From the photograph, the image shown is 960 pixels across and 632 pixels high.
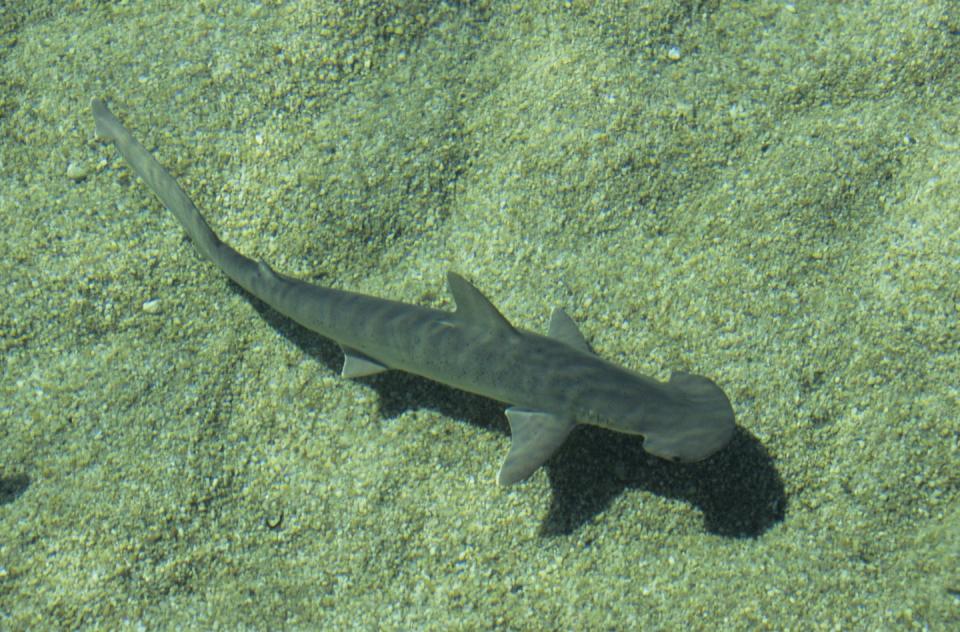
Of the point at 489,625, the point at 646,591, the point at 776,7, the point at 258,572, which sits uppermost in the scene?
the point at 776,7

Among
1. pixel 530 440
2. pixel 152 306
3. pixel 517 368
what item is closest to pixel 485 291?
pixel 517 368

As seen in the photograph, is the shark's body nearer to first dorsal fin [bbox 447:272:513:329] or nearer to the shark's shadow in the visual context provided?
first dorsal fin [bbox 447:272:513:329]

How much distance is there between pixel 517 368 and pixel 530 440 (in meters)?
0.36

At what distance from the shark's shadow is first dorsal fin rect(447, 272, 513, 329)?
0.63 m

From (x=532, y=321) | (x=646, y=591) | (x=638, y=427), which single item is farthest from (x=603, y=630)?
(x=532, y=321)

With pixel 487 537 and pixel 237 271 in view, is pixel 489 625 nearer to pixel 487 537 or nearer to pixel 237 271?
pixel 487 537

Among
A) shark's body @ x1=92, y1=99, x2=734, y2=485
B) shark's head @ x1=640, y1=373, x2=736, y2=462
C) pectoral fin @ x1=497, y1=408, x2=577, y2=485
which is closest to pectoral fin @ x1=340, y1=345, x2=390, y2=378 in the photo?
shark's body @ x1=92, y1=99, x2=734, y2=485

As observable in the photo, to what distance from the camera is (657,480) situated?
3.47m

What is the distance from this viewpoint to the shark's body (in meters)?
3.09

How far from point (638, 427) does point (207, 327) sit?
2.65 metres

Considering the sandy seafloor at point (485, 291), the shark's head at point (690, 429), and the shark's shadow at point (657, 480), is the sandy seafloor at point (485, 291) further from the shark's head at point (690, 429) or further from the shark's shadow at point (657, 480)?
the shark's head at point (690, 429)

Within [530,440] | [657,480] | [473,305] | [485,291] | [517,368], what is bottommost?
[657,480]

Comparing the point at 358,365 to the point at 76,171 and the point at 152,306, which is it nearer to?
the point at 152,306

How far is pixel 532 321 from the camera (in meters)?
3.85
